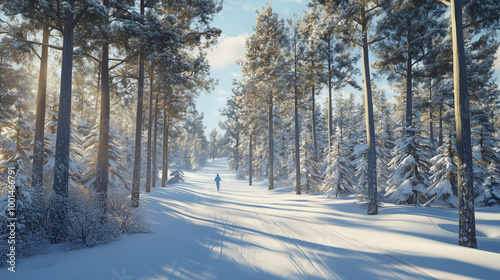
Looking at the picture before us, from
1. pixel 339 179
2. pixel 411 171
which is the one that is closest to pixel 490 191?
pixel 411 171

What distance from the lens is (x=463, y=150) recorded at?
6.05 m

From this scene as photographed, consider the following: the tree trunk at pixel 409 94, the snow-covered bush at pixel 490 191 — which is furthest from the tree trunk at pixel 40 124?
the snow-covered bush at pixel 490 191

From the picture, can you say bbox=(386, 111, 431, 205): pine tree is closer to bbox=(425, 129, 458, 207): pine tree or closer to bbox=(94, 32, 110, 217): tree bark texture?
bbox=(425, 129, 458, 207): pine tree

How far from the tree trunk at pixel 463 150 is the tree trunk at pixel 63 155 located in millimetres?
11183

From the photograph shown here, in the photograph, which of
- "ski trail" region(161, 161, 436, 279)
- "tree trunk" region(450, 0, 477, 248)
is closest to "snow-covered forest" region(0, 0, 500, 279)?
"tree trunk" region(450, 0, 477, 248)

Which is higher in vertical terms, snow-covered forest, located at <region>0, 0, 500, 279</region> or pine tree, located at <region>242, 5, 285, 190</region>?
pine tree, located at <region>242, 5, 285, 190</region>

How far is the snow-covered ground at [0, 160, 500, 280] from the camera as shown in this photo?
4449 millimetres

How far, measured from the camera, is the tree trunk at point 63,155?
6090 mm

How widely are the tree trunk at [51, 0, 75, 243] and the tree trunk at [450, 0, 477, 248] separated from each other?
36.7 feet

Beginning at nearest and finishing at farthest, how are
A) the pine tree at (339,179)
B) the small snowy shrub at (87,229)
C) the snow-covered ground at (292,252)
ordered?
the snow-covered ground at (292,252) → the small snowy shrub at (87,229) → the pine tree at (339,179)

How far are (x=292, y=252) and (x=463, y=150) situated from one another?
18.3ft

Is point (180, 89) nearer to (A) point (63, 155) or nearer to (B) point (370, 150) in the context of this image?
(A) point (63, 155)

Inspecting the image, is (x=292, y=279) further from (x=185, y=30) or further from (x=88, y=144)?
(x=88, y=144)

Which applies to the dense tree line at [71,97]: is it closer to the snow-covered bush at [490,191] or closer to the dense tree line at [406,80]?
the dense tree line at [406,80]
